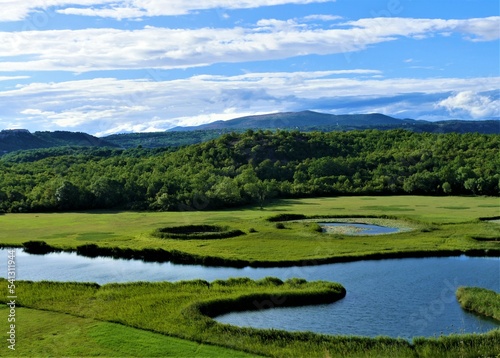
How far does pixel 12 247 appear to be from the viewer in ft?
271

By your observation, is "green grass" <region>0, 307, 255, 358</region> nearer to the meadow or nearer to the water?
the meadow

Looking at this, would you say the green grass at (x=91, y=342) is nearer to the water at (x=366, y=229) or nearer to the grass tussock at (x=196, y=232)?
the grass tussock at (x=196, y=232)

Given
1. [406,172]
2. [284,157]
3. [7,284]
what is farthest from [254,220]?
[284,157]

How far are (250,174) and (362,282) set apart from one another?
99.1 m

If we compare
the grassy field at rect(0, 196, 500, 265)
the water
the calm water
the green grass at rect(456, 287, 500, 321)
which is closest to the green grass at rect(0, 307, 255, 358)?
the calm water

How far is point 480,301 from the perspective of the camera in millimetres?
46406

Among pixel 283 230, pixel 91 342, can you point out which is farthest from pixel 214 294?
pixel 283 230

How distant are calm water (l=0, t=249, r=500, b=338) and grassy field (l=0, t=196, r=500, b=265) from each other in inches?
196

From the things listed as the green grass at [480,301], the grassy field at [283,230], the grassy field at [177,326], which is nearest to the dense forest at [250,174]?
the grassy field at [283,230]

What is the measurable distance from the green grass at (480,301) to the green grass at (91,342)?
69.5 ft

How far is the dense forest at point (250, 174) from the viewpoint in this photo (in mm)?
130125

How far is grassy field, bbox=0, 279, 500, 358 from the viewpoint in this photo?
120ft

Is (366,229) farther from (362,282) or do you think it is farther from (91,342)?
(91,342)

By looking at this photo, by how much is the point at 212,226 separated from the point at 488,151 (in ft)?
365
